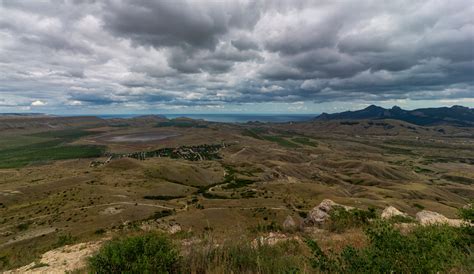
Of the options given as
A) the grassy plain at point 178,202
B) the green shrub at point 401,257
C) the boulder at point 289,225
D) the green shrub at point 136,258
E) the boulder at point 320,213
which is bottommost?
the grassy plain at point 178,202

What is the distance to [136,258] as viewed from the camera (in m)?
7.40

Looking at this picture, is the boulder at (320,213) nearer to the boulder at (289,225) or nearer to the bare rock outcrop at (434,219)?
the boulder at (289,225)

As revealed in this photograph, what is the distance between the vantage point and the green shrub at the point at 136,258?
7020 millimetres

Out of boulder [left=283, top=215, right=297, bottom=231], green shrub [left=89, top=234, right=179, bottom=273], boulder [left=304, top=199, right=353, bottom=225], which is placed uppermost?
green shrub [left=89, top=234, right=179, bottom=273]

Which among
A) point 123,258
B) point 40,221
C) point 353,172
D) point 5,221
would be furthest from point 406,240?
point 353,172

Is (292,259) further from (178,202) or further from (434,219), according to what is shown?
(178,202)

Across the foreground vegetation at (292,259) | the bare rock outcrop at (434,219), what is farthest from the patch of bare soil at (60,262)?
the bare rock outcrop at (434,219)


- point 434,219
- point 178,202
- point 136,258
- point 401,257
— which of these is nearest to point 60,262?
point 136,258

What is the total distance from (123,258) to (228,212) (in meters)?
51.6

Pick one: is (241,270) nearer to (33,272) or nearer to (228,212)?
(33,272)

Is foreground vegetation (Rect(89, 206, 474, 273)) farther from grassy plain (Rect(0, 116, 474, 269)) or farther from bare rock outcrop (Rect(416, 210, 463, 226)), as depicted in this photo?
bare rock outcrop (Rect(416, 210, 463, 226))

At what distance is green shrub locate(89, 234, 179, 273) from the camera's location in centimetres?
702

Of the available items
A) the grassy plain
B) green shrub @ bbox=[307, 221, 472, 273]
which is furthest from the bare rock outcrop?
green shrub @ bbox=[307, 221, 472, 273]

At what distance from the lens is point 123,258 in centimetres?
718
